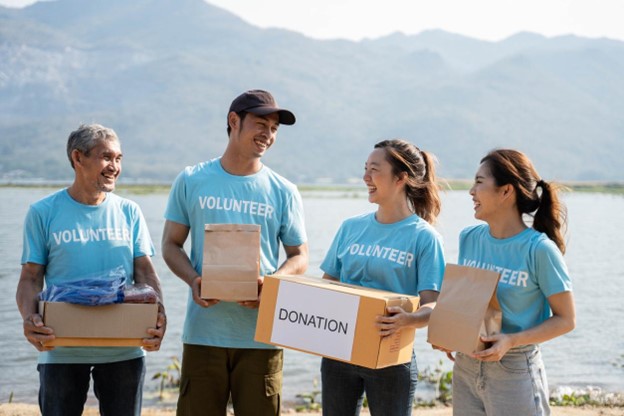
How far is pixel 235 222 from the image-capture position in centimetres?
408

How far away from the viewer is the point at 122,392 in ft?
12.8

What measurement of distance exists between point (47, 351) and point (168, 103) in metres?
189

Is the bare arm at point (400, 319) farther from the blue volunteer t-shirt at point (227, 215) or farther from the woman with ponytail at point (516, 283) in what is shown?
the blue volunteer t-shirt at point (227, 215)

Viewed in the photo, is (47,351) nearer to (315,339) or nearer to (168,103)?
(315,339)

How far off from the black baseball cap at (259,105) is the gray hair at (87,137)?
0.65 m

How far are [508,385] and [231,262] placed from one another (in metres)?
1.38

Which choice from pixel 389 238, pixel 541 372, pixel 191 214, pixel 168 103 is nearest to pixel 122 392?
pixel 191 214

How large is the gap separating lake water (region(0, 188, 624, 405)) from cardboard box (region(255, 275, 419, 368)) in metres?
1.00

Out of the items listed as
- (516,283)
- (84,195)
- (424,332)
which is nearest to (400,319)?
(516,283)

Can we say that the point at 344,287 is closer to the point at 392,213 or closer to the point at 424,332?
the point at 392,213

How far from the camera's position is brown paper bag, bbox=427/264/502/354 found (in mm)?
3441

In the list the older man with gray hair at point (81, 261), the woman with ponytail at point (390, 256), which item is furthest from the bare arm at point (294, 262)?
the older man with gray hair at point (81, 261)

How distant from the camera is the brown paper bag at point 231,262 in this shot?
3.79m

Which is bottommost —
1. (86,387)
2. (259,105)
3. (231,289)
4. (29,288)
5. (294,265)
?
(86,387)
